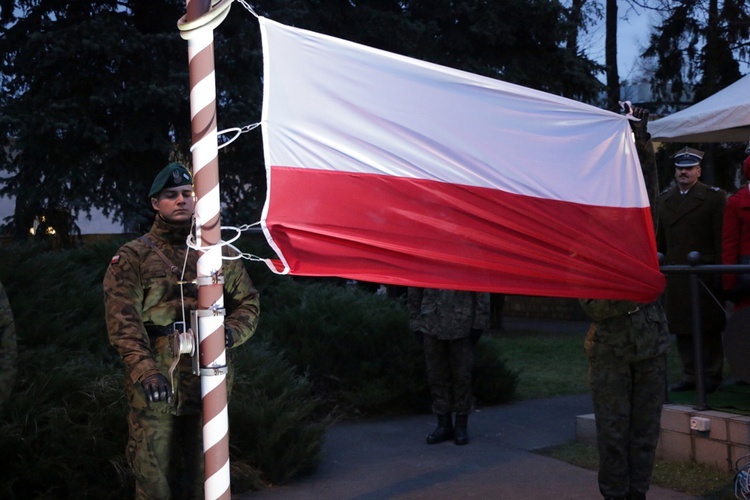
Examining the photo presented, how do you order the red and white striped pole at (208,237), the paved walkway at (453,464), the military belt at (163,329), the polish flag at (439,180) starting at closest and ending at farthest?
the red and white striped pole at (208,237) < the polish flag at (439,180) < the military belt at (163,329) < the paved walkway at (453,464)

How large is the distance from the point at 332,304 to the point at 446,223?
5.51 metres

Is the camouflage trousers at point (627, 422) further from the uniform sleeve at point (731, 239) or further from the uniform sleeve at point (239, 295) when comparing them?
the uniform sleeve at point (731, 239)

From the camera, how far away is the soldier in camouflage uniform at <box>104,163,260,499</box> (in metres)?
4.06

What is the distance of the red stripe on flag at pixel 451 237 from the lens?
11.1 feet

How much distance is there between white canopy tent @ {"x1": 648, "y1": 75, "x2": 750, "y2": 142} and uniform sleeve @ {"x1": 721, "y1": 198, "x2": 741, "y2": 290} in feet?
2.13

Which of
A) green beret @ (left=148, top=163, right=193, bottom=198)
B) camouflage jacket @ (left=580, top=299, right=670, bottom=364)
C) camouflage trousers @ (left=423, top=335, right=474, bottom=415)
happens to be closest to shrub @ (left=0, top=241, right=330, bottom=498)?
camouflage trousers @ (left=423, top=335, right=474, bottom=415)

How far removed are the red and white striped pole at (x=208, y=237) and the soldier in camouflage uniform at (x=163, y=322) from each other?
0.62 meters

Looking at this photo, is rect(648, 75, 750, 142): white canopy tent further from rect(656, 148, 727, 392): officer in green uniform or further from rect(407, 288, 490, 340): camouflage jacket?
rect(407, 288, 490, 340): camouflage jacket

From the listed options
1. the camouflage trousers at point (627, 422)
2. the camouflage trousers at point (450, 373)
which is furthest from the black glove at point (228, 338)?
the camouflage trousers at point (450, 373)

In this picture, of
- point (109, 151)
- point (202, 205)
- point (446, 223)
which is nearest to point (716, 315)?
point (446, 223)

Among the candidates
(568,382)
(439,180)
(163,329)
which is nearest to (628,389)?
(439,180)

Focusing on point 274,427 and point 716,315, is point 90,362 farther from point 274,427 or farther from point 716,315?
point 716,315

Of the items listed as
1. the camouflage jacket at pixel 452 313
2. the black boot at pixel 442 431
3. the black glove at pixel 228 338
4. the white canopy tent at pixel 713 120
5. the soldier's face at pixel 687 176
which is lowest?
the black boot at pixel 442 431

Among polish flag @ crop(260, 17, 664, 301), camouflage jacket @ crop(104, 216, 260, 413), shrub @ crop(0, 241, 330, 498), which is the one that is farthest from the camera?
shrub @ crop(0, 241, 330, 498)
